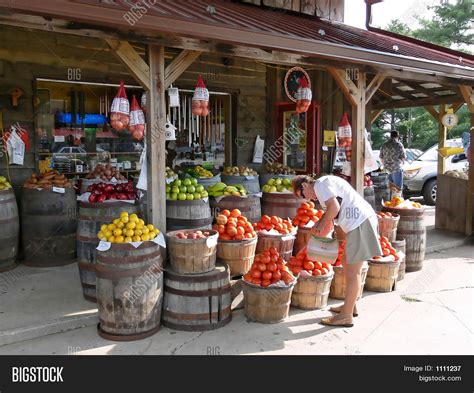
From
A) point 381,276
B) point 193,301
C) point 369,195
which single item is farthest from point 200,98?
point 369,195

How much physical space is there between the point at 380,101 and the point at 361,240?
9501 millimetres

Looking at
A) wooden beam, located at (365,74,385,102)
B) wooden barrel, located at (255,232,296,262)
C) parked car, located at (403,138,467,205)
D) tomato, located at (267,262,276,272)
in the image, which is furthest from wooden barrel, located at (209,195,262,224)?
parked car, located at (403,138,467,205)

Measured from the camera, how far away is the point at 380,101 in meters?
13.6

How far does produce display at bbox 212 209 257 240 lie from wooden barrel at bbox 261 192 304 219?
135 cm

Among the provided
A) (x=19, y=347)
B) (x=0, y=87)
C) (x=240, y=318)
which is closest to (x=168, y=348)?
(x=240, y=318)

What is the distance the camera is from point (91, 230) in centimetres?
546

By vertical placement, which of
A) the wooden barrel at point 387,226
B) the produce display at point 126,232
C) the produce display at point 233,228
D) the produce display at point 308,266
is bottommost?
the produce display at point 308,266

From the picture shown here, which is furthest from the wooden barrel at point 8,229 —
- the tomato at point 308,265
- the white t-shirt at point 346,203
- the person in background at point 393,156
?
the person in background at point 393,156

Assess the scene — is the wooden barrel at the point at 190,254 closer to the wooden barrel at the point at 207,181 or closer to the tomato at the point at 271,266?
the tomato at the point at 271,266

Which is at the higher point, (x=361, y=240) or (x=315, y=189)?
(x=315, y=189)

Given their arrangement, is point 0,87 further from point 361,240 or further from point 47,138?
point 361,240

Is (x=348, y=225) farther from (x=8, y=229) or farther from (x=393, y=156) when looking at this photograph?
(x=393, y=156)

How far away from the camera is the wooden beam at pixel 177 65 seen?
17.2 ft

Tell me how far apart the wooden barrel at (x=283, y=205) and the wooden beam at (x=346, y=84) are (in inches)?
64.8
